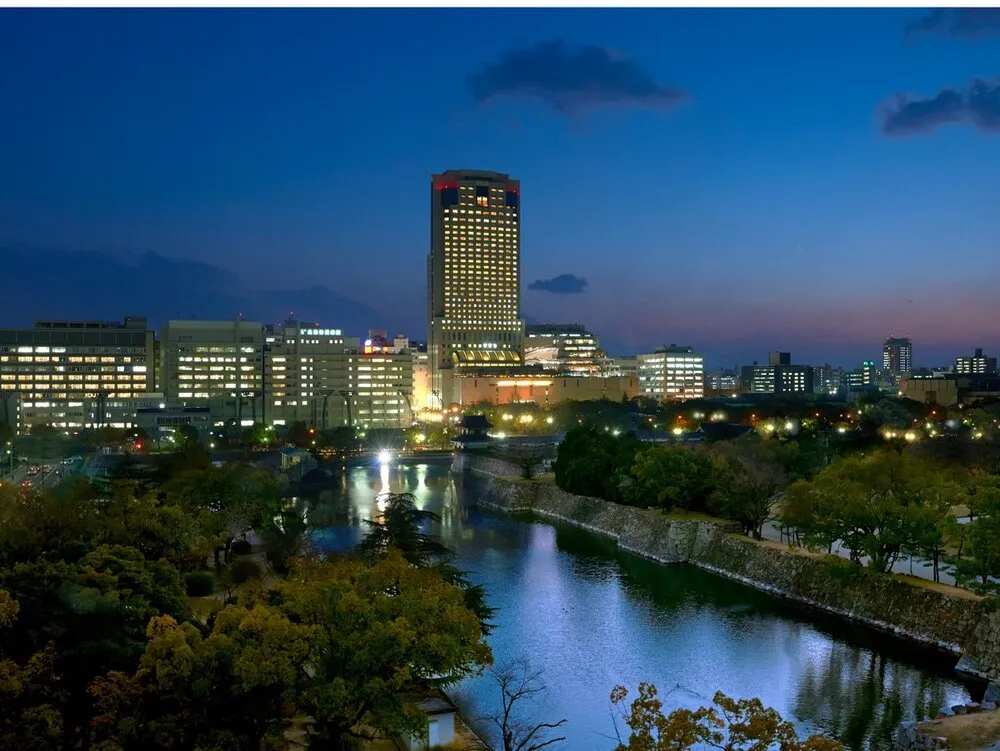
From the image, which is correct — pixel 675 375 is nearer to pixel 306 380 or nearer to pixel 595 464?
pixel 306 380

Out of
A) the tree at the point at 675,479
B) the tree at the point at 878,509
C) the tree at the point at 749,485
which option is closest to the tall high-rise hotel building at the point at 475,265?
the tree at the point at 749,485

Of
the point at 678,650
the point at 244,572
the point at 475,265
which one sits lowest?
the point at 678,650

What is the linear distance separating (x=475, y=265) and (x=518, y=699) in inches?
3346

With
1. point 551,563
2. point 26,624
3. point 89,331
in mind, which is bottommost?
point 551,563

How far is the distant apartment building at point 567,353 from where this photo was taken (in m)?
101

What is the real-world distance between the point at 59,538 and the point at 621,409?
2210 inches

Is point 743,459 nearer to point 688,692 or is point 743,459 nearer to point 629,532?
point 629,532

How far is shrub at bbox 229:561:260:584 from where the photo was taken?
18.1 m

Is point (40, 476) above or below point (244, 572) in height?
above

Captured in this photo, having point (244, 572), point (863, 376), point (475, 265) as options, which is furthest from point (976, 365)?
point (244, 572)

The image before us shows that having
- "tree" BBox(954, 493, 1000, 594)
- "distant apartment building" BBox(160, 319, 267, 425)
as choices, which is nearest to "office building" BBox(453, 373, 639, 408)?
"distant apartment building" BBox(160, 319, 267, 425)

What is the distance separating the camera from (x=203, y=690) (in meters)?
8.81

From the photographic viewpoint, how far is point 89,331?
218 feet

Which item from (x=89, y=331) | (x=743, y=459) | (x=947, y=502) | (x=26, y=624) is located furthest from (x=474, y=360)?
(x=26, y=624)
